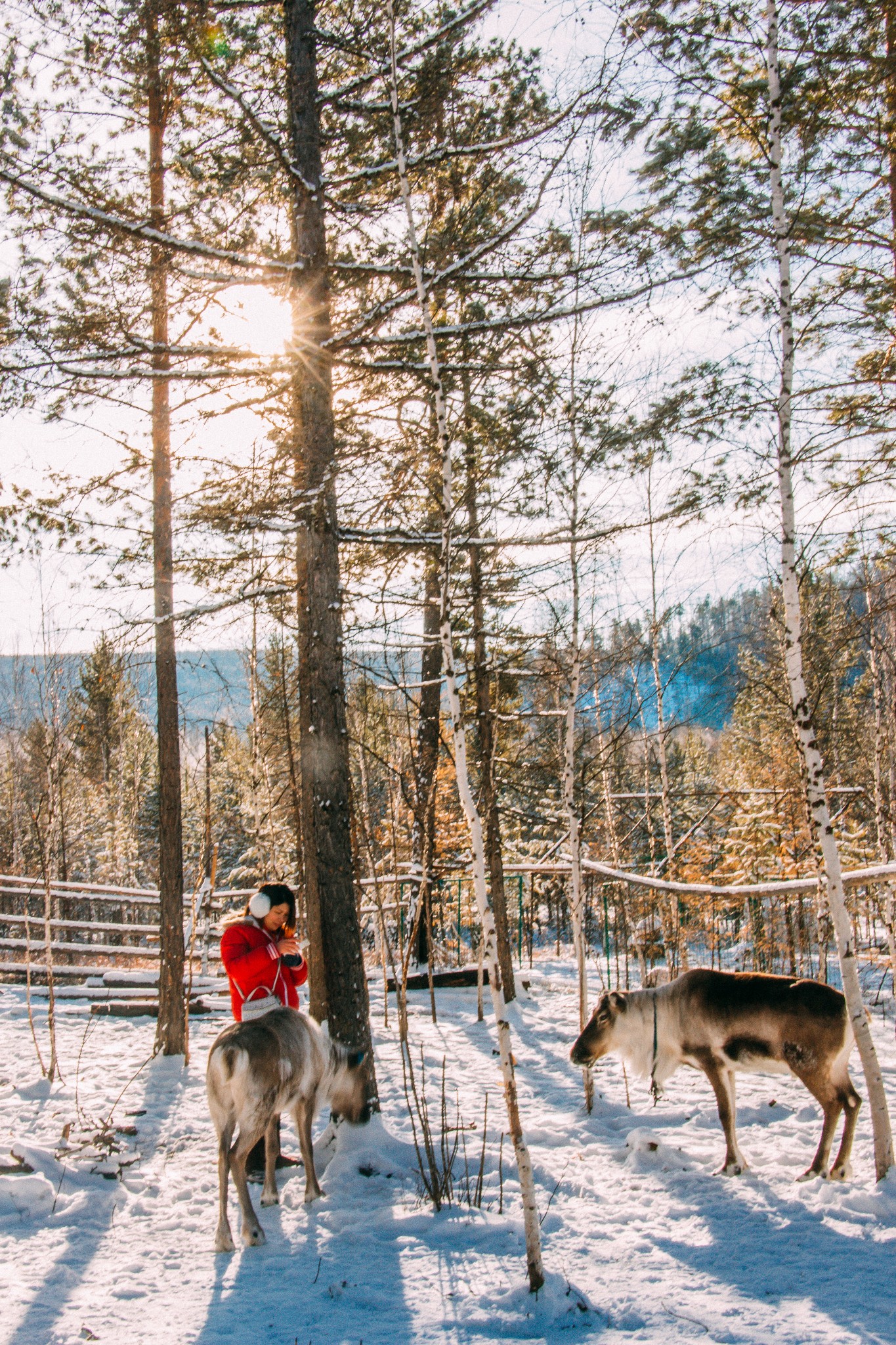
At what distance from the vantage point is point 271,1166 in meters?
4.49

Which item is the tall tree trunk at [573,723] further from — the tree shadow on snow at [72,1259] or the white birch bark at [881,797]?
the tree shadow on snow at [72,1259]

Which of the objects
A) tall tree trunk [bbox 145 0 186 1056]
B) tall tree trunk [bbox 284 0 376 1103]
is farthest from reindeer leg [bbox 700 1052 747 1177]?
tall tree trunk [bbox 145 0 186 1056]

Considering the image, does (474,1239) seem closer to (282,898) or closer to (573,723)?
(282,898)

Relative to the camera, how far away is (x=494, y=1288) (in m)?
3.35

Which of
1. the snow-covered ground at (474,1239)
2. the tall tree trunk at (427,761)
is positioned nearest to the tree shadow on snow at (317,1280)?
the snow-covered ground at (474,1239)

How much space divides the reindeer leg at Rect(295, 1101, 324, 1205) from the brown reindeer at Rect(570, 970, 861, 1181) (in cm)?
187

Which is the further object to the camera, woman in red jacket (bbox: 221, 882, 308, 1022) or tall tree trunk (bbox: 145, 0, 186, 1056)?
tall tree trunk (bbox: 145, 0, 186, 1056)

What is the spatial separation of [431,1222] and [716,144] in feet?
21.8

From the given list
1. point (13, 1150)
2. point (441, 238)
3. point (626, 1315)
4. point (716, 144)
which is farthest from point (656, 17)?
point (13, 1150)

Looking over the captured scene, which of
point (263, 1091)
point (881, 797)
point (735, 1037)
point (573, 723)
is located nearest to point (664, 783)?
point (881, 797)

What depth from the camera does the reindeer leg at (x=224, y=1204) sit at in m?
3.85

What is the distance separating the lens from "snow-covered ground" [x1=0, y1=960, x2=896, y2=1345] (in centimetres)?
306

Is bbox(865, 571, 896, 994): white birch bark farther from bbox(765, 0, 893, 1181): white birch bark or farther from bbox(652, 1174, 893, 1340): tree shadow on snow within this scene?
bbox(652, 1174, 893, 1340): tree shadow on snow

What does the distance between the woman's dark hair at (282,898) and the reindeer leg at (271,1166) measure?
112 cm
